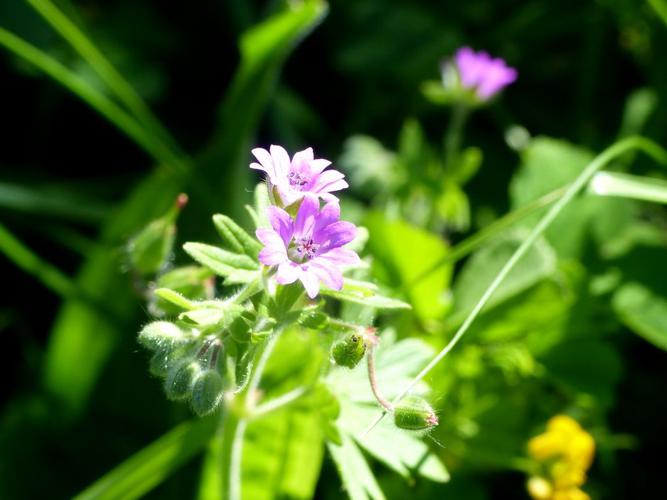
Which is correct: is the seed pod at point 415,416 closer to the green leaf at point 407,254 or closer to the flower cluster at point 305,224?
the flower cluster at point 305,224

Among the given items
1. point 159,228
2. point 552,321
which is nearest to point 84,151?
point 159,228

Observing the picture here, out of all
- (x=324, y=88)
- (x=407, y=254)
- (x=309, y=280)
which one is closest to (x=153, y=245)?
(x=309, y=280)

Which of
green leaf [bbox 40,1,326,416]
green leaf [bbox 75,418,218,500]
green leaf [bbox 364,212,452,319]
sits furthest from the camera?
green leaf [bbox 40,1,326,416]

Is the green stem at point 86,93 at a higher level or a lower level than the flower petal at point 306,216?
higher

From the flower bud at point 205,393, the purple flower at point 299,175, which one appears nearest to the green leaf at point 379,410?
the flower bud at point 205,393

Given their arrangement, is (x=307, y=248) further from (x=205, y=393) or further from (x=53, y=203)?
(x=53, y=203)

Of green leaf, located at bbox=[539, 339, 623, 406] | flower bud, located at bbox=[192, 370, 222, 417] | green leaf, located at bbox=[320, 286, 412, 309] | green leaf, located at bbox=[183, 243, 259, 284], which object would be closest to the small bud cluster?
flower bud, located at bbox=[192, 370, 222, 417]

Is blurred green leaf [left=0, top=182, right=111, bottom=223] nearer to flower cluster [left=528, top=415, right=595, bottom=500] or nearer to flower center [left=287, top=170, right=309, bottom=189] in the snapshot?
flower center [left=287, top=170, right=309, bottom=189]
